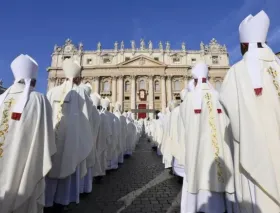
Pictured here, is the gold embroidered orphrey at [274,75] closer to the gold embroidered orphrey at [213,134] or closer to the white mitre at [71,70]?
the gold embroidered orphrey at [213,134]

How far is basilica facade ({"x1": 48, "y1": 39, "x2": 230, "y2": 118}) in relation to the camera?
45938mm

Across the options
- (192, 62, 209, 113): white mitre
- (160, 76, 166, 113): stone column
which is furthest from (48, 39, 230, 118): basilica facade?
(192, 62, 209, 113): white mitre

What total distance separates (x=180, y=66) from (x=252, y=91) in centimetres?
4588

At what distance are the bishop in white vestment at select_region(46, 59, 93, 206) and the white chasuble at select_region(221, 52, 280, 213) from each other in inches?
99.2

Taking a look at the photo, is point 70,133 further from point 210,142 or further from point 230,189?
point 230,189

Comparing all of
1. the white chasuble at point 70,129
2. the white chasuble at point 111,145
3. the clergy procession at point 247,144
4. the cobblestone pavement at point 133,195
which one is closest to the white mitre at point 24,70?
the white chasuble at point 70,129

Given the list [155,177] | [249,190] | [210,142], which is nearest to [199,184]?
[210,142]

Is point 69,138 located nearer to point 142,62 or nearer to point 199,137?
point 199,137

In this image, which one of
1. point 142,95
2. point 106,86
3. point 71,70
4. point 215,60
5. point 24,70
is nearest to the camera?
point 24,70

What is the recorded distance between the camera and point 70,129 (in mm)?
3590

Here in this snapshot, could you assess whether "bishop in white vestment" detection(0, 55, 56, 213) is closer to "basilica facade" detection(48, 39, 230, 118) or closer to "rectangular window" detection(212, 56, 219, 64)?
"basilica facade" detection(48, 39, 230, 118)

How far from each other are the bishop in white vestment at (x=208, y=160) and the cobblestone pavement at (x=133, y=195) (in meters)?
0.69

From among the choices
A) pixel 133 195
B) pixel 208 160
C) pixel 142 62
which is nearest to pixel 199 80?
pixel 208 160

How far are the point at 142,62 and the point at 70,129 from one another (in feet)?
146
